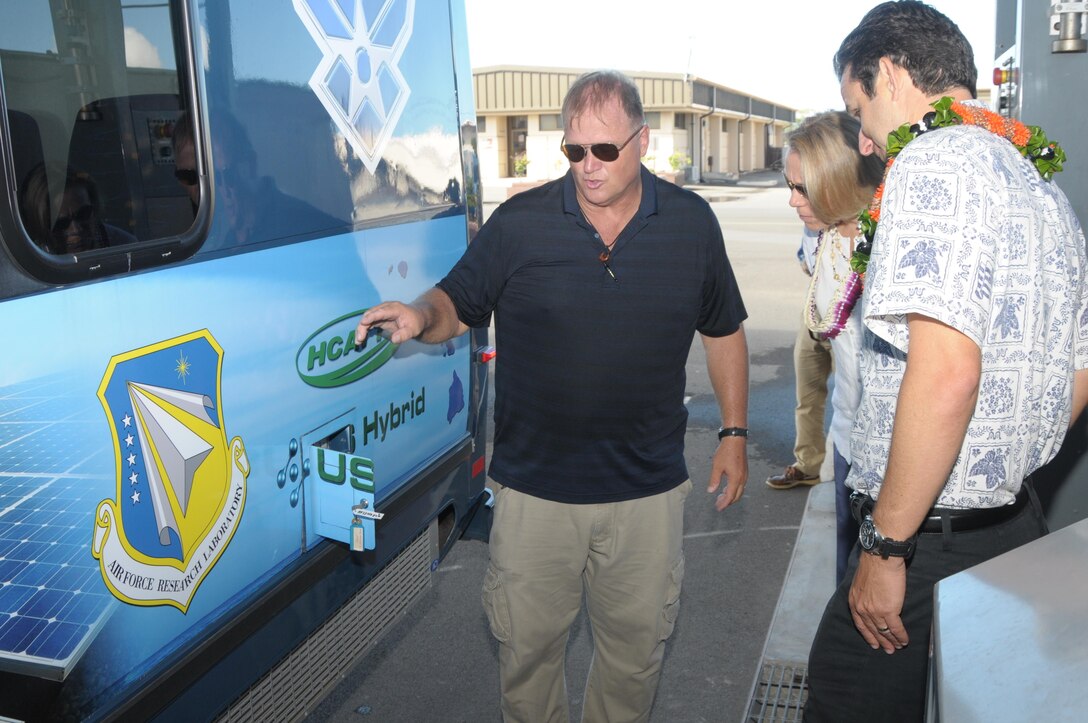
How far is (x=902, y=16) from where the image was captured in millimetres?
2184

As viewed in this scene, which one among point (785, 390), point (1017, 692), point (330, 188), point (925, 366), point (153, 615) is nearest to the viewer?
point (1017, 692)

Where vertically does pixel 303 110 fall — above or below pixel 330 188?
above

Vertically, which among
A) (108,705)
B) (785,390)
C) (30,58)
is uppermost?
(30,58)

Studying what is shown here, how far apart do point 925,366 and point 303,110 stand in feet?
5.99

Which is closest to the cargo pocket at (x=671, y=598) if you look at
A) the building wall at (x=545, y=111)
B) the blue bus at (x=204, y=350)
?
the blue bus at (x=204, y=350)

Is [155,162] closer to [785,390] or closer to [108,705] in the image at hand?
[108,705]

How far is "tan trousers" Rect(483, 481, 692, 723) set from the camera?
306 centimetres

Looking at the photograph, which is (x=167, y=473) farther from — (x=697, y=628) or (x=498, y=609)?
(x=697, y=628)

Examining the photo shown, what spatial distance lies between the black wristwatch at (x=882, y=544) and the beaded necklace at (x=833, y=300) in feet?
4.44

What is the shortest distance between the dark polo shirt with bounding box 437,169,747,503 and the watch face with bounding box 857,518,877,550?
92 cm

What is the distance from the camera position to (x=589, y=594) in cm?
324

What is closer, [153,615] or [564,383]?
[153,615]

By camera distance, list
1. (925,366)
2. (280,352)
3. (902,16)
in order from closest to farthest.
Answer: (925,366) < (902,16) < (280,352)

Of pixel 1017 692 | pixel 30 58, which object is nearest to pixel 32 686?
pixel 30 58
